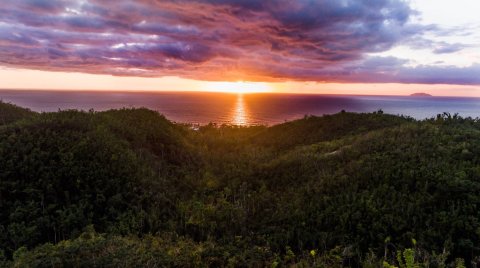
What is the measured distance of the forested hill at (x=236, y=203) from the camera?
40.6 ft

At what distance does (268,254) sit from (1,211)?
14.4 metres

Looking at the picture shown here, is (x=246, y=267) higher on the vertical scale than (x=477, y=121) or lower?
lower

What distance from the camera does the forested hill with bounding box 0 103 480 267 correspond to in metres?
12.4

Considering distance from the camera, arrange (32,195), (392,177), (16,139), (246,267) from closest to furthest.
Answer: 1. (246,267)
2. (32,195)
3. (392,177)
4. (16,139)

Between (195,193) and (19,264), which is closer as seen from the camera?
(19,264)

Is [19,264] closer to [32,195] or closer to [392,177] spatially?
[32,195]

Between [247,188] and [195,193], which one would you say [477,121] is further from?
[195,193]

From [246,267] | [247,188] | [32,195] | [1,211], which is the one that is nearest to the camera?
[246,267]

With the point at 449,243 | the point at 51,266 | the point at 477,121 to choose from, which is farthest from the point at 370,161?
the point at 51,266

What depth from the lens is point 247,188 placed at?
74.0ft

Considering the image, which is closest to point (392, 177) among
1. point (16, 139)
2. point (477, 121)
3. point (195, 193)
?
point (195, 193)

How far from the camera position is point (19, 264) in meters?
10.1

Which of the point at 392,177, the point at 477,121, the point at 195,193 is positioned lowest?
the point at 195,193

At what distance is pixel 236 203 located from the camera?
19.8 m
